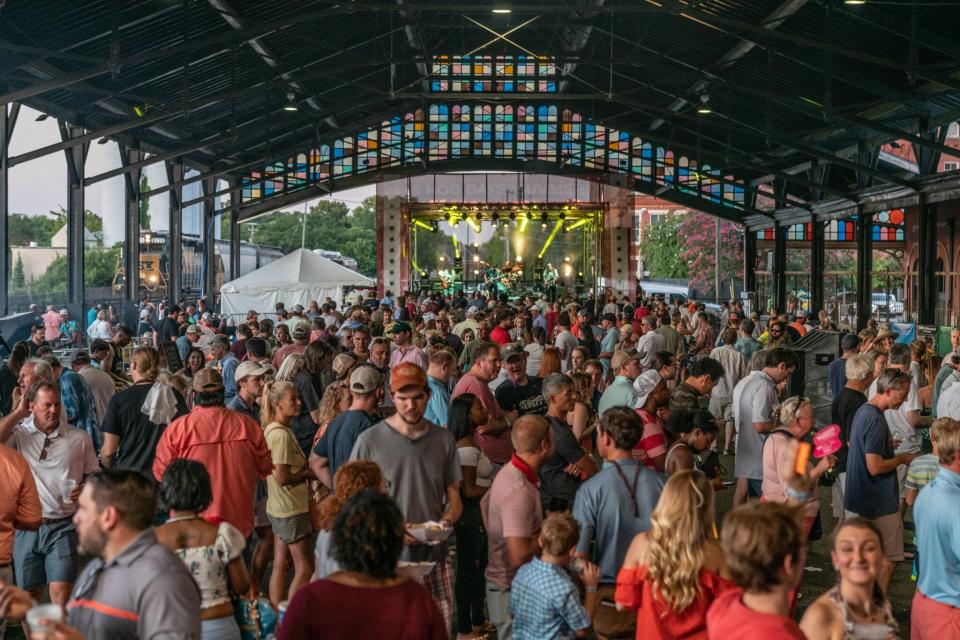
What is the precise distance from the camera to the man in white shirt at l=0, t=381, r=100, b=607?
5.72 metres

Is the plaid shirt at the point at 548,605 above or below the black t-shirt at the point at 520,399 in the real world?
below

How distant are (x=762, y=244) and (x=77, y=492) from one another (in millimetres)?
34886

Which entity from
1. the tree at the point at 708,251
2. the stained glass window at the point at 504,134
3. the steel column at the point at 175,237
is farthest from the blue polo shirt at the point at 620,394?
the tree at the point at 708,251

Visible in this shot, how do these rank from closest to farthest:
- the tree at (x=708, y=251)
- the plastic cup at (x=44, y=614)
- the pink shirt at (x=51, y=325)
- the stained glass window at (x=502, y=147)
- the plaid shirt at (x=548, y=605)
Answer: the plastic cup at (x=44, y=614), the plaid shirt at (x=548, y=605), the pink shirt at (x=51, y=325), the stained glass window at (x=502, y=147), the tree at (x=708, y=251)

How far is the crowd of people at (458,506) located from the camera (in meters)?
3.22

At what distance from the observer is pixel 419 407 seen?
202 inches

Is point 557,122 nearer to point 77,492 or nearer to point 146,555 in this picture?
point 77,492

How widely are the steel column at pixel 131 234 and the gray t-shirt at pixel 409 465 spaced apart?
20081 millimetres

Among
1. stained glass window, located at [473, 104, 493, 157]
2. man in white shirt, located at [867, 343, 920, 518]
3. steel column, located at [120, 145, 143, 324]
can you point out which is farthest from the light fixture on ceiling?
man in white shirt, located at [867, 343, 920, 518]

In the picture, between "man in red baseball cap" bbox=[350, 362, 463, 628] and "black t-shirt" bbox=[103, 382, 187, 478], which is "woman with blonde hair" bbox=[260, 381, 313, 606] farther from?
"man in red baseball cap" bbox=[350, 362, 463, 628]

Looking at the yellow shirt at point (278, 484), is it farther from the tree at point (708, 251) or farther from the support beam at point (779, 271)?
the tree at point (708, 251)

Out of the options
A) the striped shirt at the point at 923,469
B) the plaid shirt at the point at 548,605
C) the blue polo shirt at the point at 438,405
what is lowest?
the plaid shirt at the point at 548,605

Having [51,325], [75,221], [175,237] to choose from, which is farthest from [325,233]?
[51,325]

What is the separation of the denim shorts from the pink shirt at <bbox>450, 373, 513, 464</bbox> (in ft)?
7.79
